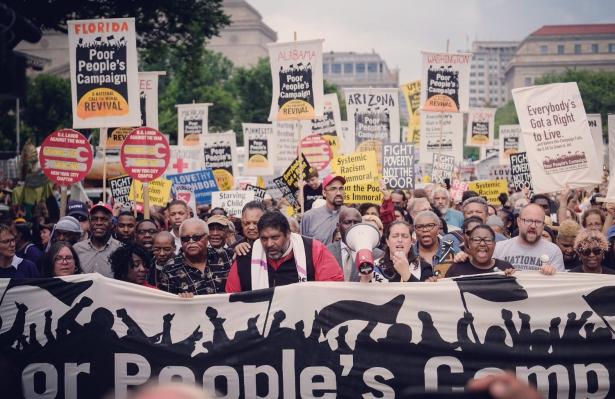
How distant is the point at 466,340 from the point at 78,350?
2.53m

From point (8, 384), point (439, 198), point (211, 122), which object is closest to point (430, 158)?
point (439, 198)

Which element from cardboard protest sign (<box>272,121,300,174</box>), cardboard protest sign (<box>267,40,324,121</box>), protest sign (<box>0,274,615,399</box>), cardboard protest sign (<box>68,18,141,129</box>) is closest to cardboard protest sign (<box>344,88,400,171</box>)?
cardboard protest sign (<box>272,121,300,174</box>)

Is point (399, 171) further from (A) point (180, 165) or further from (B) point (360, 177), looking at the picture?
(A) point (180, 165)

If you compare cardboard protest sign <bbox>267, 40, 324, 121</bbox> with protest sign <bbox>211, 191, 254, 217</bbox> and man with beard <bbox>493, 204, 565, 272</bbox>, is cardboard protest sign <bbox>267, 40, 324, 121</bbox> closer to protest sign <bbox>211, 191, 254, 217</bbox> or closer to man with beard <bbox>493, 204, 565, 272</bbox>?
protest sign <bbox>211, 191, 254, 217</bbox>

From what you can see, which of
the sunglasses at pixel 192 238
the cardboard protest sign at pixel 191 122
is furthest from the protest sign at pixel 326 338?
the cardboard protest sign at pixel 191 122

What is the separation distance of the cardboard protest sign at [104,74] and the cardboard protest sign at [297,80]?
10.8ft

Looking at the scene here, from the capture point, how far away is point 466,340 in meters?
6.65

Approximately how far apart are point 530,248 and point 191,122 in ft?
60.5

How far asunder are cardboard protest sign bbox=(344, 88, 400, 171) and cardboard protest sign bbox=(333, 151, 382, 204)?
22.0ft

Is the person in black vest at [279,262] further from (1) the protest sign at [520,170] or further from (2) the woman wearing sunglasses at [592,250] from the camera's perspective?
(1) the protest sign at [520,170]

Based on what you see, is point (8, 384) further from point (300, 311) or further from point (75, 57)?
point (75, 57)

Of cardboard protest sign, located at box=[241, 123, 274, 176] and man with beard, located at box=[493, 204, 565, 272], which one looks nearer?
man with beard, located at box=[493, 204, 565, 272]

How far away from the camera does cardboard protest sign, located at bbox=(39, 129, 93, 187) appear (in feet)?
41.5

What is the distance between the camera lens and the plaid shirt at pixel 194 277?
7.54 m
